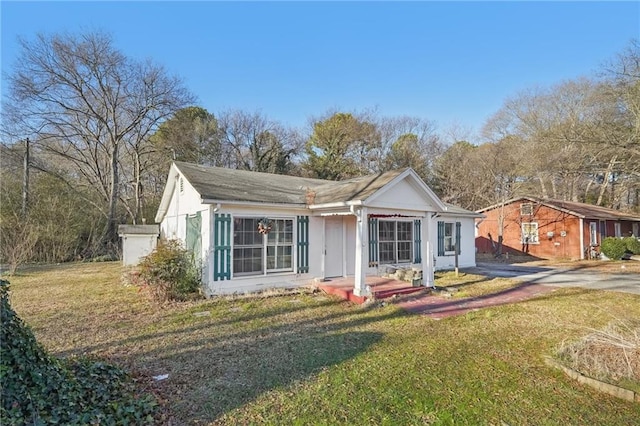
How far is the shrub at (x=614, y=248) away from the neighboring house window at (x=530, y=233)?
3.70 meters

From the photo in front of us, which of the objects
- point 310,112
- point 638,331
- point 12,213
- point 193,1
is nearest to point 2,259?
point 12,213

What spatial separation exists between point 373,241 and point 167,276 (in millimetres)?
6818

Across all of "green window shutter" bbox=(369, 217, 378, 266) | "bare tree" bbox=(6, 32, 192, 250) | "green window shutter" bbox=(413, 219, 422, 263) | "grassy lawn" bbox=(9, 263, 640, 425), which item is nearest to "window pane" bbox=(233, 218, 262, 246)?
"grassy lawn" bbox=(9, 263, 640, 425)

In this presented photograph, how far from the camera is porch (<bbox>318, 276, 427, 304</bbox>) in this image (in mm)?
8935

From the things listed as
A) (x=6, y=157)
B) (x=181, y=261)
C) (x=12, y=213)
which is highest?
(x=6, y=157)

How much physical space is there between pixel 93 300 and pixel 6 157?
18.2 meters

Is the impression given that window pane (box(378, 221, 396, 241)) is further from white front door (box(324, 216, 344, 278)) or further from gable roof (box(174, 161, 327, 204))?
gable roof (box(174, 161, 327, 204))

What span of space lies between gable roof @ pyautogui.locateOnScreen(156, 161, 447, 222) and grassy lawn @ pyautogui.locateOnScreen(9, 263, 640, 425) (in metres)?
2.74

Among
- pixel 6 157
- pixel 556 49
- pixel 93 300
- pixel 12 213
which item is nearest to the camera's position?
pixel 93 300

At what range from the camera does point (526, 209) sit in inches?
910

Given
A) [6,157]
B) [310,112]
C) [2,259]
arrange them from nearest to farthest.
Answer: [2,259]
[6,157]
[310,112]

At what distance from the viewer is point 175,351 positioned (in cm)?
530

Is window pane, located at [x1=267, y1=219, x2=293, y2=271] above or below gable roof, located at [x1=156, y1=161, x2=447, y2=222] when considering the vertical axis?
below

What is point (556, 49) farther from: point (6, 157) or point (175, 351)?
point (6, 157)
